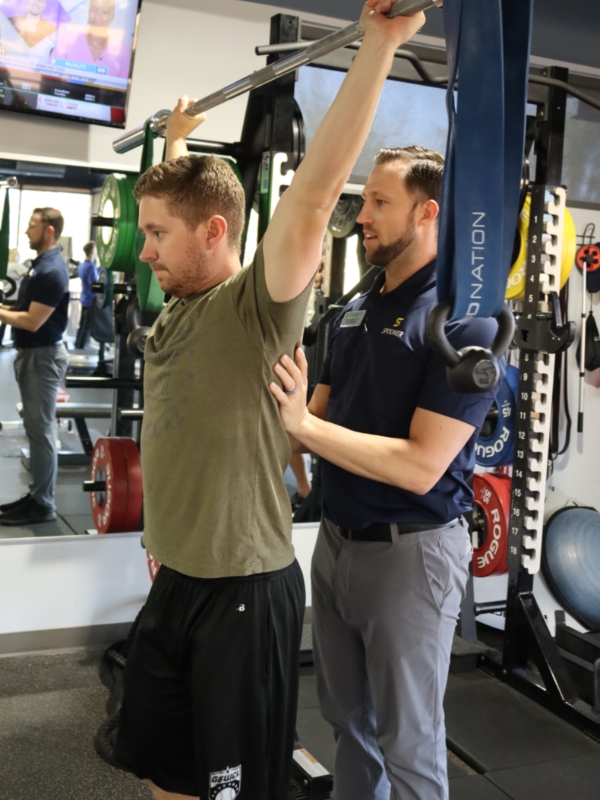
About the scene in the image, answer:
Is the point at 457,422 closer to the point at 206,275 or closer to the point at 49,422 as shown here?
the point at 206,275

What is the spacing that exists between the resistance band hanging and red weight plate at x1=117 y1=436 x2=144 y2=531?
255 cm

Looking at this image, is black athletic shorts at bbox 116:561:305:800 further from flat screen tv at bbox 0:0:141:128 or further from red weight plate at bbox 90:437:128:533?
flat screen tv at bbox 0:0:141:128

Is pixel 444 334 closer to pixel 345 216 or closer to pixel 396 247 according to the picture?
pixel 396 247

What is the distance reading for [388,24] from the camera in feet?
3.94

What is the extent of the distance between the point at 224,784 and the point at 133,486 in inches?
76.4

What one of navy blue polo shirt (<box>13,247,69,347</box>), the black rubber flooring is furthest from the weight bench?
the black rubber flooring

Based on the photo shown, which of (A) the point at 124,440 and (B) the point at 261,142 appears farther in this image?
(A) the point at 124,440

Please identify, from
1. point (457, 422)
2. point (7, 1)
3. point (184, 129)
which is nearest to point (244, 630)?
point (457, 422)

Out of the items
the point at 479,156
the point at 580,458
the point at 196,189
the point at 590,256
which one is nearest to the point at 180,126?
the point at 196,189

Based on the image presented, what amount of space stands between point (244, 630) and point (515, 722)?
200cm

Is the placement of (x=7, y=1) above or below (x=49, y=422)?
above

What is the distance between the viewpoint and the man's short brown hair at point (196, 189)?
1613mm

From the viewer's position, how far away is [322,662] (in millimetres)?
2018

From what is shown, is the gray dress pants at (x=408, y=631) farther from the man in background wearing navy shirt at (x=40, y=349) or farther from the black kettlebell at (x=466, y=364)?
the man in background wearing navy shirt at (x=40, y=349)
